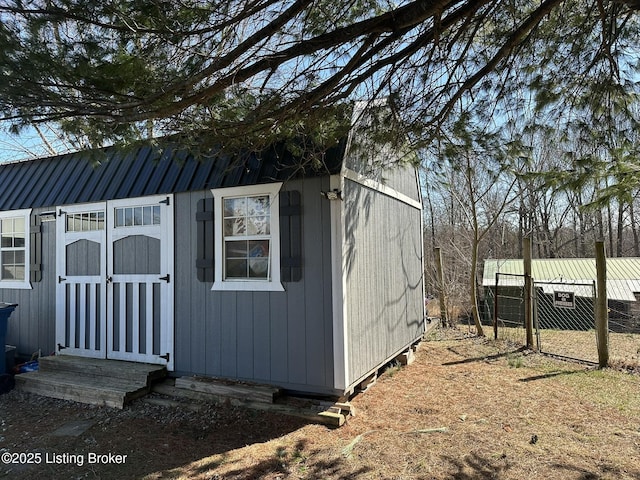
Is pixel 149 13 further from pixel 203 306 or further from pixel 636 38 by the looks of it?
pixel 636 38

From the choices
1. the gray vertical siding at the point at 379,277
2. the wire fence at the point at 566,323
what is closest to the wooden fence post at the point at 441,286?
the wire fence at the point at 566,323

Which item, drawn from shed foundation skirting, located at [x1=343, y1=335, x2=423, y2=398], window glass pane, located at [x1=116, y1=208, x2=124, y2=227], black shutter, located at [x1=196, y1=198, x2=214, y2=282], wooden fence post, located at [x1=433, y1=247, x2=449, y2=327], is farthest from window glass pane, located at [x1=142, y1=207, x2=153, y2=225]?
wooden fence post, located at [x1=433, y1=247, x2=449, y2=327]

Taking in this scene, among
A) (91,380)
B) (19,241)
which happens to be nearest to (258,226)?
(91,380)

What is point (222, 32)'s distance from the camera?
344 centimetres

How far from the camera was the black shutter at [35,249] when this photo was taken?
620cm

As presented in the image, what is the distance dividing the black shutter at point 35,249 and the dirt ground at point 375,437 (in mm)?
1835

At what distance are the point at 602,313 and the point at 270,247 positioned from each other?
15.9 ft

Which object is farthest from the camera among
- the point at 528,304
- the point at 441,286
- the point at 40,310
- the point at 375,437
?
the point at 441,286

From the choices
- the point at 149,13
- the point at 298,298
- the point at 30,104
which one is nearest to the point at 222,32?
the point at 149,13

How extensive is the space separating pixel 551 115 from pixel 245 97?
2975 mm

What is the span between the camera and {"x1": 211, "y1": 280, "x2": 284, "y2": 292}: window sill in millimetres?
4629

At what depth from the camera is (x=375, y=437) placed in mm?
3783

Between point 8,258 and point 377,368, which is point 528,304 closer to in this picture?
point 377,368

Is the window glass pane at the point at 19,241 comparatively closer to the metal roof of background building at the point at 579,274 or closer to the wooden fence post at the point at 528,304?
the wooden fence post at the point at 528,304
